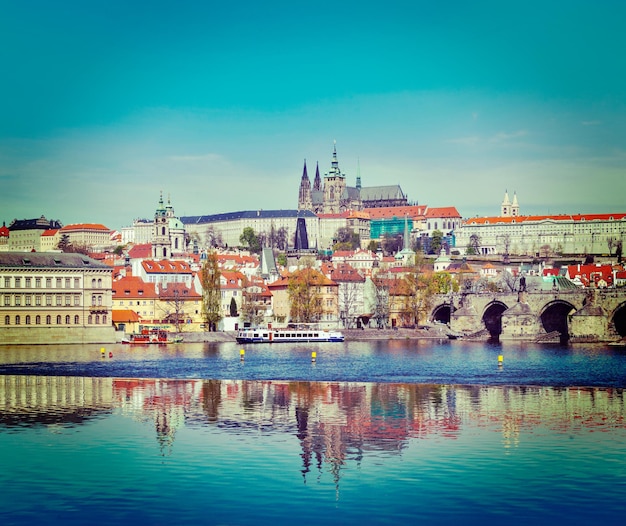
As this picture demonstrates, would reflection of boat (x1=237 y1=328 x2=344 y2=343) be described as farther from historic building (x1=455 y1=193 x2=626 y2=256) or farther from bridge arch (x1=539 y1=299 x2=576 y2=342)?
historic building (x1=455 y1=193 x2=626 y2=256)

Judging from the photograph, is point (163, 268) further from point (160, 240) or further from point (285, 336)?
point (160, 240)

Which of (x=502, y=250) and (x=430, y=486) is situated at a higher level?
(x=502, y=250)

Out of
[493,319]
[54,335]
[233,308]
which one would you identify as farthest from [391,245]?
[54,335]

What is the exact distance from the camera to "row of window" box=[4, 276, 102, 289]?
2459 inches

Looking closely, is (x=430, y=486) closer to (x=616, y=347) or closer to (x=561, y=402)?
(x=561, y=402)

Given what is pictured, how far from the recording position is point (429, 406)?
1198 inches

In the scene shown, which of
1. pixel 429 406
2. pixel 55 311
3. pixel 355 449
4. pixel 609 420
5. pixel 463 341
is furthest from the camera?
pixel 463 341

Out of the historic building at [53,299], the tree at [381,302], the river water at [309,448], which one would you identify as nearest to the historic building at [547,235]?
the tree at [381,302]

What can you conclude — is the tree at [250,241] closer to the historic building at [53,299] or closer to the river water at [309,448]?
the historic building at [53,299]

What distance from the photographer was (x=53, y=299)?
63.6 metres

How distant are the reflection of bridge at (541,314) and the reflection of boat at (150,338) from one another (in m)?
23.1

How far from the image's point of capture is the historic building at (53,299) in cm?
6203

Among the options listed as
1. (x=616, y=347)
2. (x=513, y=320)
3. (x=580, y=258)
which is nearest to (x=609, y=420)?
(x=616, y=347)

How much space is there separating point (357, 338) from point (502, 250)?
398ft
